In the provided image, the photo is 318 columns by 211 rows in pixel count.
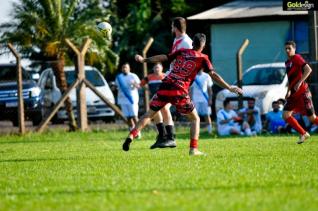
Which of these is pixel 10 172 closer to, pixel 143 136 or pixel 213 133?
pixel 143 136

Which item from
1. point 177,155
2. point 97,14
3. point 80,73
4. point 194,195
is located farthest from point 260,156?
point 97,14

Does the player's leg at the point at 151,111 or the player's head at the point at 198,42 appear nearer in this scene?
the player's head at the point at 198,42

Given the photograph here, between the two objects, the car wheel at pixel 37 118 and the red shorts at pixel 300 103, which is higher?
the red shorts at pixel 300 103

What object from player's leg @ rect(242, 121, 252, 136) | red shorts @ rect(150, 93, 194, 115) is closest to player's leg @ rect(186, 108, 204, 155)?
red shorts @ rect(150, 93, 194, 115)

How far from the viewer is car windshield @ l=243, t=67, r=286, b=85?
28.9 meters

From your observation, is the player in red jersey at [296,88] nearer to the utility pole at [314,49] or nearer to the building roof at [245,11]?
the utility pole at [314,49]

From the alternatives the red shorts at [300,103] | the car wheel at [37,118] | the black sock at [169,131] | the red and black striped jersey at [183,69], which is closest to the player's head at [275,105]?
the red shorts at [300,103]

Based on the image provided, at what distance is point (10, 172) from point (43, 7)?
18740 millimetres

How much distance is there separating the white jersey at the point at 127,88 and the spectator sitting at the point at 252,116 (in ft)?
9.34

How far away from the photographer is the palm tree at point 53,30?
30.8 m

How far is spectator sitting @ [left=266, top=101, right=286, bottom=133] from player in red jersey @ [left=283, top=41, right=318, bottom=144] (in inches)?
240

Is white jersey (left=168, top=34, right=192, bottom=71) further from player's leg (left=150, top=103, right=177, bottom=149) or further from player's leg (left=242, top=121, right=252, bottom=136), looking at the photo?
player's leg (left=242, top=121, right=252, bottom=136)

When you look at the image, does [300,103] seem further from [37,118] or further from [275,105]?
[37,118]

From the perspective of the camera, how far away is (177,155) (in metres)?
15.6
